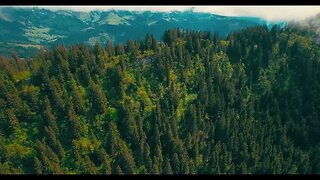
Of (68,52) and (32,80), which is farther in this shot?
(68,52)

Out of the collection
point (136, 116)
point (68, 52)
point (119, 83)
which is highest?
point (68, 52)

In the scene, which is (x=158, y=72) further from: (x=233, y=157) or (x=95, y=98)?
(x=233, y=157)

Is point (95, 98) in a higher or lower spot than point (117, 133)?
higher

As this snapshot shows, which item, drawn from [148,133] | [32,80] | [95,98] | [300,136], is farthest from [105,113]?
[300,136]
